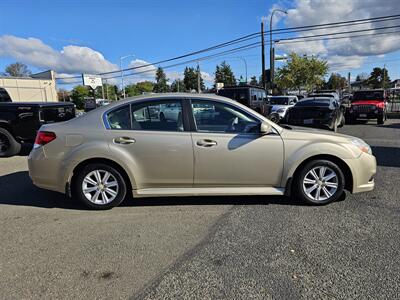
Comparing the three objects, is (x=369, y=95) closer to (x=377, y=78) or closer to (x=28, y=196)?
(x=28, y=196)

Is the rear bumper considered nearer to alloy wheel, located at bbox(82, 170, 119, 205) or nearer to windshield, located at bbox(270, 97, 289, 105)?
alloy wheel, located at bbox(82, 170, 119, 205)

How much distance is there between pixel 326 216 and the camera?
4.30 meters

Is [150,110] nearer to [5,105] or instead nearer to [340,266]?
[340,266]

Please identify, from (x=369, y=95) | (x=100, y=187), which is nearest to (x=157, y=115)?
(x=100, y=187)

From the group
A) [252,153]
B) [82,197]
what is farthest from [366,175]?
[82,197]

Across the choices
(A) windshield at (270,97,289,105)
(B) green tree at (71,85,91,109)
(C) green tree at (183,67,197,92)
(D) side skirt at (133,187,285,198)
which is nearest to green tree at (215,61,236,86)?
(C) green tree at (183,67,197,92)

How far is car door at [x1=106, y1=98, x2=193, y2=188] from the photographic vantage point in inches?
176

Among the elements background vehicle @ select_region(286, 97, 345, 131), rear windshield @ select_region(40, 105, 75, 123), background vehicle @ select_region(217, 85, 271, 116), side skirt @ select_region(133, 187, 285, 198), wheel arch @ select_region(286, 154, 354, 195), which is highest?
background vehicle @ select_region(217, 85, 271, 116)

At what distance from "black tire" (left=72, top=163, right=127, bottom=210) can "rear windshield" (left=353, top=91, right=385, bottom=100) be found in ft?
56.4

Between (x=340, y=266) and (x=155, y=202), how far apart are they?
9.05 ft

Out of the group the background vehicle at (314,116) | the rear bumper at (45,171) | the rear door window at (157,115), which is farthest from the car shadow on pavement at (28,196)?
the background vehicle at (314,116)

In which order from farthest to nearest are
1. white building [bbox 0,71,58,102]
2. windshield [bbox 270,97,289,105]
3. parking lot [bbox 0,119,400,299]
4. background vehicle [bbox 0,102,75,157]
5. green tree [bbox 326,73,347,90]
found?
1. green tree [bbox 326,73,347,90]
2. white building [bbox 0,71,58,102]
3. windshield [bbox 270,97,289,105]
4. background vehicle [bbox 0,102,75,157]
5. parking lot [bbox 0,119,400,299]

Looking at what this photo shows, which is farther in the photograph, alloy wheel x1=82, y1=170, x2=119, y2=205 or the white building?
the white building

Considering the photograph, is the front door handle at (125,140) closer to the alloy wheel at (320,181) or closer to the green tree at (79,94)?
the alloy wheel at (320,181)
